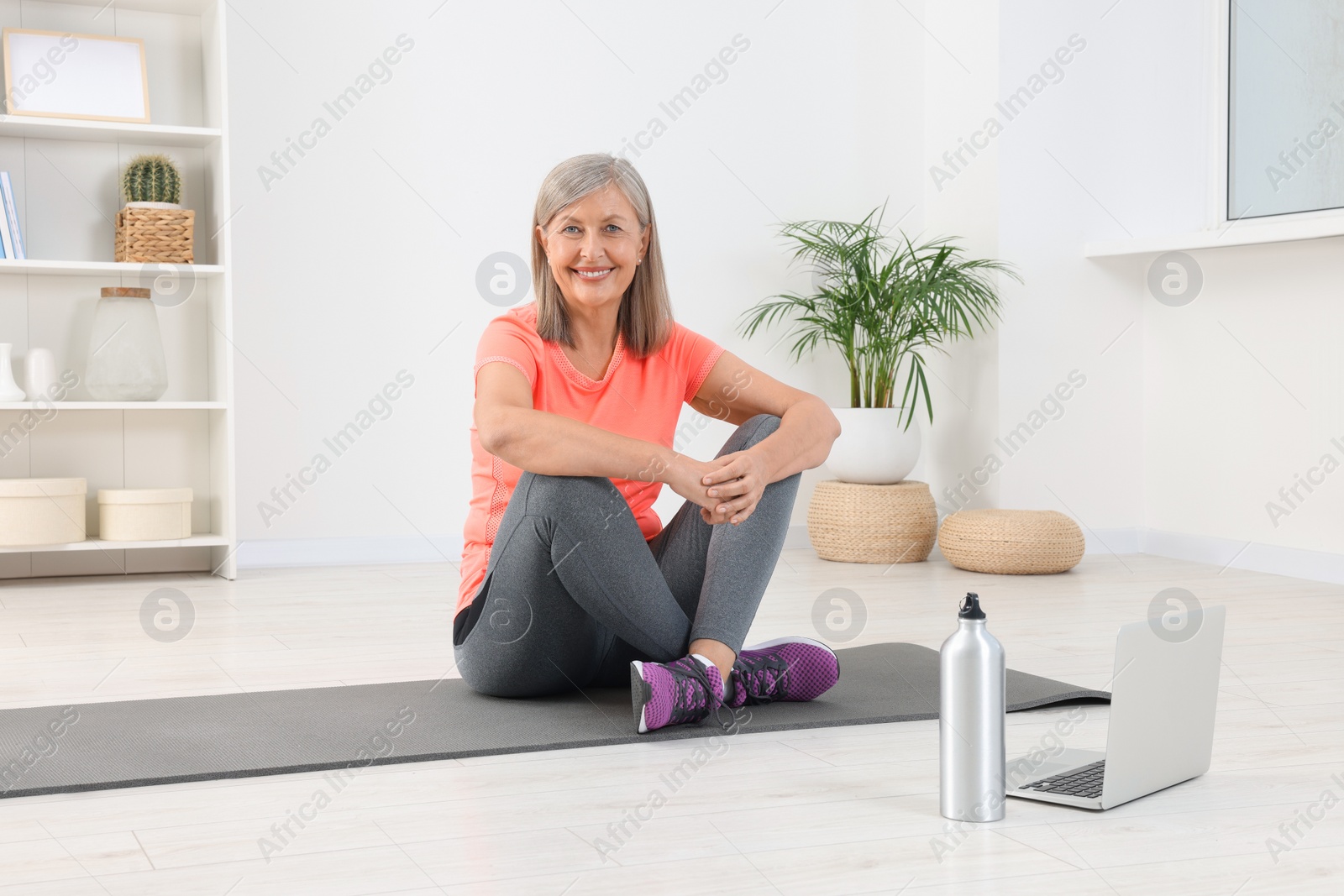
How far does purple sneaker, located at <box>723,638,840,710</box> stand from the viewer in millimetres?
1972

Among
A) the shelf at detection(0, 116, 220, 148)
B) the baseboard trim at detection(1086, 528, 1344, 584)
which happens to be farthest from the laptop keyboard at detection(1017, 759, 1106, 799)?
the shelf at detection(0, 116, 220, 148)

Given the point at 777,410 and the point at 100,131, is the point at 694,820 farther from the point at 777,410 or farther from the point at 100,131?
the point at 100,131

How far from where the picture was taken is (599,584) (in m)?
1.75

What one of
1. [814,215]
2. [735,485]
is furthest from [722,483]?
[814,215]

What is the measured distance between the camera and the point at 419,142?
12.8 ft

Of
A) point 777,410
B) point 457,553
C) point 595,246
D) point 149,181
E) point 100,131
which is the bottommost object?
point 457,553

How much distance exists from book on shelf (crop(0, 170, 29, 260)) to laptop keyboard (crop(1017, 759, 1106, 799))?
2.84 meters

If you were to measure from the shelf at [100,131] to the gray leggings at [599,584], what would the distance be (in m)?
2.04

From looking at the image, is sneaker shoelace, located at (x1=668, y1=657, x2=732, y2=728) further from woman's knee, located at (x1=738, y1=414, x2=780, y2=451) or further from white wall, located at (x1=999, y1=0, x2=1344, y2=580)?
white wall, located at (x1=999, y1=0, x2=1344, y2=580)

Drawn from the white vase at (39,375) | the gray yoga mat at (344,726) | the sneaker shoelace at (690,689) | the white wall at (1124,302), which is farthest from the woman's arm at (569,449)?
the white wall at (1124,302)

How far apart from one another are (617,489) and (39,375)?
7.38 ft

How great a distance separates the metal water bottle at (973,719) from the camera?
4.52 feet

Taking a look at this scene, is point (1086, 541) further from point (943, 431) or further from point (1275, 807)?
point (1275, 807)

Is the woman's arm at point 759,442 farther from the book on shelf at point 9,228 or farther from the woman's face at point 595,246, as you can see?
the book on shelf at point 9,228
